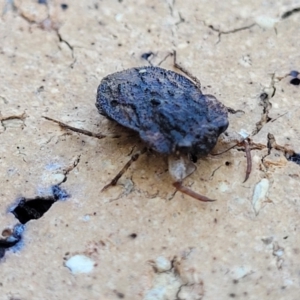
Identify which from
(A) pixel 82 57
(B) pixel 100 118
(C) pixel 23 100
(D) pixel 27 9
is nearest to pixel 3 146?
(C) pixel 23 100

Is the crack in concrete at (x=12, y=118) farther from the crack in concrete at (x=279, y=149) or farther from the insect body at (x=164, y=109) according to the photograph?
the crack in concrete at (x=279, y=149)

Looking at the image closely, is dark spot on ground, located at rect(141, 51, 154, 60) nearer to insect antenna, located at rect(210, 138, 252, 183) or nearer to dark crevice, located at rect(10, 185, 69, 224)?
insect antenna, located at rect(210, 138, 252, 183)

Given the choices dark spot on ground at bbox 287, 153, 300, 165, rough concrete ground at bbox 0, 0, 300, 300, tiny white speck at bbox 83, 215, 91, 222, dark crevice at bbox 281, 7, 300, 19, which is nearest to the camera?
rough concrete ground at bbox 0, 0, 300, 300

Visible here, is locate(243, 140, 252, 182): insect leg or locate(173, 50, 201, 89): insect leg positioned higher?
locate(173, 50, 201, 89): insect leg

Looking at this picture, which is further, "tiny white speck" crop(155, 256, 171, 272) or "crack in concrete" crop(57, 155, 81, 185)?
"crack in concrete" crop(57, 155, 81, 185)

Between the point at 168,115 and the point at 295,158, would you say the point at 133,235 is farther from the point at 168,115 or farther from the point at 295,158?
the point at 295,158

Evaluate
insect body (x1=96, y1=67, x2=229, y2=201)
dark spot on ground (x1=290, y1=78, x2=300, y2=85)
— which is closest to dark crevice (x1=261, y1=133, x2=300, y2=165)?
insect body (x1=96, y1=67, x2=229, y2=201)

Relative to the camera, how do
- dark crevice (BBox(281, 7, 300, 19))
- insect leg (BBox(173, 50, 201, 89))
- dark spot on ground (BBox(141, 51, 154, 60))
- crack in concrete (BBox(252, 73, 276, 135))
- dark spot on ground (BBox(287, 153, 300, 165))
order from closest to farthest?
dark spot on ground (BBox(287, 153, 300, 165)), crack in concrete (BBox(252, 73, 276, 135)), insect leg (BBox(173, 50, 201, 89)), dark spot on ground (BBox(141, 51, 154, 60)), dark crevice (BBox(281, 7, 300, 19))

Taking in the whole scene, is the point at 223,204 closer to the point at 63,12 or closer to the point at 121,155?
the point at 121,155
